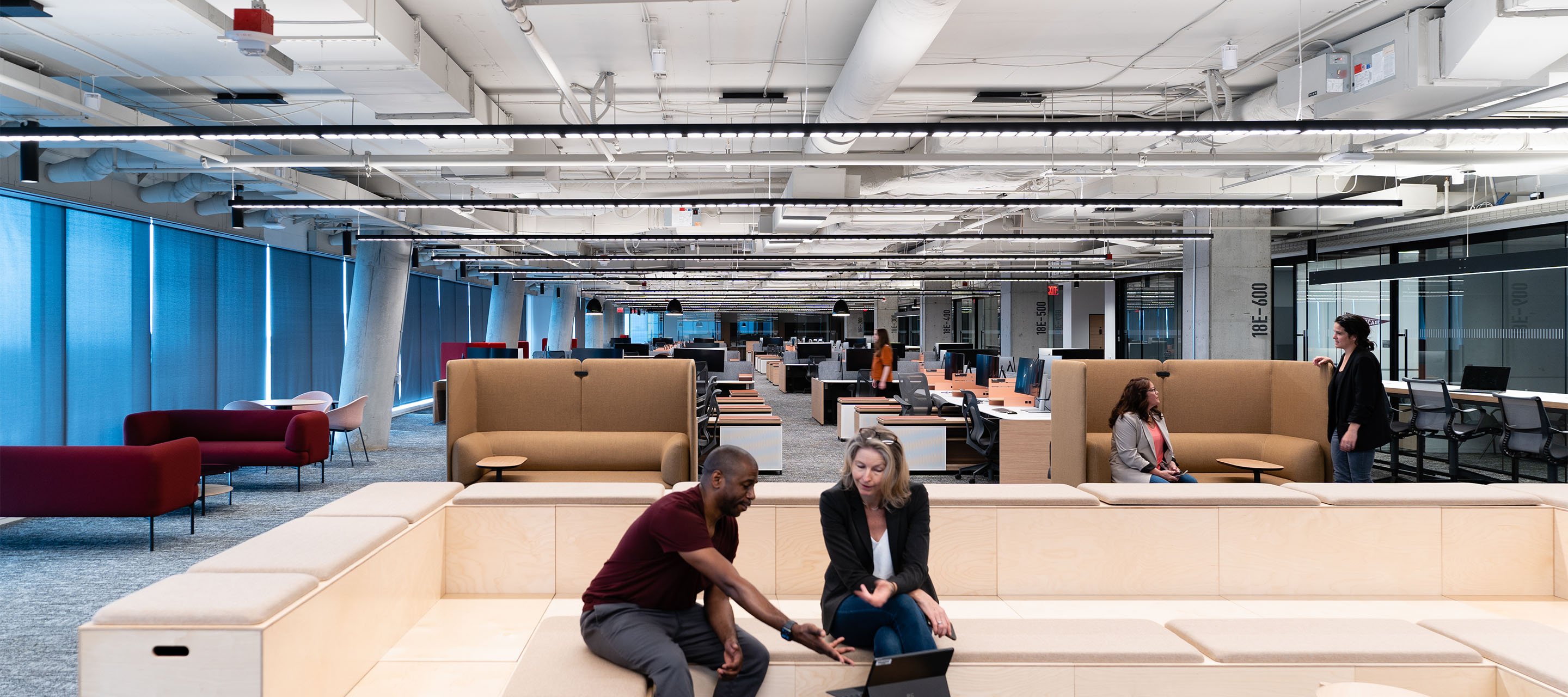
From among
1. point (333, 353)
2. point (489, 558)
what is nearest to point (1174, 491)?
point (489, 558)

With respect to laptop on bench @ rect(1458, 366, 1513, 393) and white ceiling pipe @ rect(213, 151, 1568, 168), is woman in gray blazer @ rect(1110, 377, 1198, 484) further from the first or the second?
laptop on bench @ rect(1458, 366, 1513, 393)

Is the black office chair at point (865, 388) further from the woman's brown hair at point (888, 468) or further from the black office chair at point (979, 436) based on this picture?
the woman's brown hair at point (888, 468)

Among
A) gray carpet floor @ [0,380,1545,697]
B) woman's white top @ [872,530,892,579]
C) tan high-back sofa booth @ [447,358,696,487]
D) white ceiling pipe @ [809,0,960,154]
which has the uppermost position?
white ceiling pipe @ [809,0,960,154]

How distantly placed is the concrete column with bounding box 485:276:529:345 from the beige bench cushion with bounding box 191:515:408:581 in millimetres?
19012

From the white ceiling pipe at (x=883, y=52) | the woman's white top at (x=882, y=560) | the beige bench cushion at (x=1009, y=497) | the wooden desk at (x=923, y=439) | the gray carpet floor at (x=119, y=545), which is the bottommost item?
the gray carpet floor at (x=119, y=545)

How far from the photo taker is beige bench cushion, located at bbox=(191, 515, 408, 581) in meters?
2.64

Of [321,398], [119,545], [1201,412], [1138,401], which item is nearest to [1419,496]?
[1138,401]

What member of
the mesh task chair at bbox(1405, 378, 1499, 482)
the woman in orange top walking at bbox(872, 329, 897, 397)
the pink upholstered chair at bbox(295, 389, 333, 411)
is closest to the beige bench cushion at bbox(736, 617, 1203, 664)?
the mesh task chair at bbox(1405, 378, 1499, 482)

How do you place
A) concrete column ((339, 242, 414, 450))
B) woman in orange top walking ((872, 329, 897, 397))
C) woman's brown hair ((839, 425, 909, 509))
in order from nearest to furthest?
woman's brown hair ((839, 425, 909, 509)) < concrete column ((339, 242, 414, 450)) < woman in orange top walking ((872, 329, 897, 397))

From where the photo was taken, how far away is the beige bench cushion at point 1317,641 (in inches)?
109

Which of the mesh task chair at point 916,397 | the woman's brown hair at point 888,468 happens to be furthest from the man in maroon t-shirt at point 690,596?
the mesh task chair at point 916,397

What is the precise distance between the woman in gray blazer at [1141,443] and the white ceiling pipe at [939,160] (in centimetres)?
279

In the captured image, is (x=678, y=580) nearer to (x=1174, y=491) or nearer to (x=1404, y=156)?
(x=1174, y=491)

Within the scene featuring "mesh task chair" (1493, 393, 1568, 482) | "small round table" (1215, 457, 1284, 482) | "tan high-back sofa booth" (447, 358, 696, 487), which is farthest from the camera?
"mesh task chair" (1493, 393, 1568, 482)
